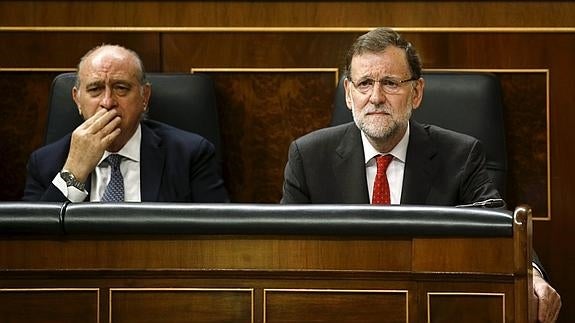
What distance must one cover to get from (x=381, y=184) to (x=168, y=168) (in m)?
0.63

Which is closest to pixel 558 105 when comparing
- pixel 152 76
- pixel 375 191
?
pixel 375 191

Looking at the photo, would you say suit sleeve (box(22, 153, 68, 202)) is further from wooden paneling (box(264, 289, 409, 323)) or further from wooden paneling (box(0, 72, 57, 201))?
wooden paneling (box(264, 289, 409, 323))

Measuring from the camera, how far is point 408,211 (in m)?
1.44

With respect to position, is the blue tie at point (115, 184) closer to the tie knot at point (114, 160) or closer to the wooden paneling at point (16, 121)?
the tie knot at point (114, 160)

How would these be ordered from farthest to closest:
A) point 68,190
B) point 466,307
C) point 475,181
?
point 68,190 < point 475,181 < point 466,307

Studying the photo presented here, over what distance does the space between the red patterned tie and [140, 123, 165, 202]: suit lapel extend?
24.5 inches

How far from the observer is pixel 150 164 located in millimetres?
2582

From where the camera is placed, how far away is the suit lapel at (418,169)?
7.15 ft

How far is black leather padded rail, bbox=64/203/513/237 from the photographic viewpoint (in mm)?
1431

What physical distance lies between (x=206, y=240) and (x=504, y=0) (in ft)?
5.38

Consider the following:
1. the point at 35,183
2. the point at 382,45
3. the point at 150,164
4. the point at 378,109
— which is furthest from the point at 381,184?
the point at 35,183

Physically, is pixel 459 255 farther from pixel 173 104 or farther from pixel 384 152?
pixel 173 104

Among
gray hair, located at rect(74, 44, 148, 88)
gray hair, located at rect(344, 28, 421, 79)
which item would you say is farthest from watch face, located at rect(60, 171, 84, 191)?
gray hair, located at rect(344, 28, 421, 79)

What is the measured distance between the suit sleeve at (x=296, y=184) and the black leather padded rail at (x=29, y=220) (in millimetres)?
824
